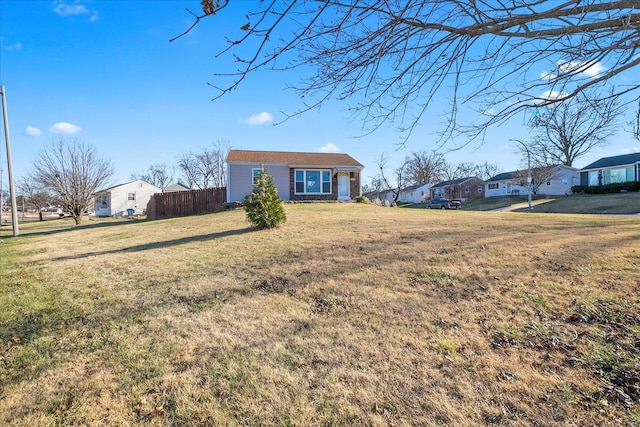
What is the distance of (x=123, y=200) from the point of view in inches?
1564

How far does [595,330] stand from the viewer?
3.41 meters

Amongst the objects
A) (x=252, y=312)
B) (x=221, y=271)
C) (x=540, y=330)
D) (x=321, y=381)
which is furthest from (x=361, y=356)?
(x=221, y=271)

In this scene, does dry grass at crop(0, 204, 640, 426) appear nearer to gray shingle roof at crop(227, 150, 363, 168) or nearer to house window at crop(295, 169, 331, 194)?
gray shingle roof at crop(227, 150, 363, 168)

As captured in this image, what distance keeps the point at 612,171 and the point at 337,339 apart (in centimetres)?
4380

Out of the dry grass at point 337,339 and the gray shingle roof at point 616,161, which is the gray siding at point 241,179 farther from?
the gray shingle roof at point 616,161

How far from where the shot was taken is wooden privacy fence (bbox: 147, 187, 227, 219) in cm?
2039

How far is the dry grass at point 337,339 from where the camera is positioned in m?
2.39

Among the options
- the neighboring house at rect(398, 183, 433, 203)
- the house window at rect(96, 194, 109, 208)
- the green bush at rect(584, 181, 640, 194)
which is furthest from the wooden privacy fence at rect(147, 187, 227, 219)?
the neighboring house at rect(398, 183, 433, 203)

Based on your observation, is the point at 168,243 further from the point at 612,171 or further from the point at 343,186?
the point at 612,171

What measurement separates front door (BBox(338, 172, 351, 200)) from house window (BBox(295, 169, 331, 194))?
0.84 m

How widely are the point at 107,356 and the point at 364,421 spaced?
102 inches

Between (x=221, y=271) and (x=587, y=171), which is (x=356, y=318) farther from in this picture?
(x=587, y=171)

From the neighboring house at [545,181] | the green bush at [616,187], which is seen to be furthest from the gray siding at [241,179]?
the green bush at [616,187]

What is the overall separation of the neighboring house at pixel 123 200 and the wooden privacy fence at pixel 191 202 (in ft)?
64.8
